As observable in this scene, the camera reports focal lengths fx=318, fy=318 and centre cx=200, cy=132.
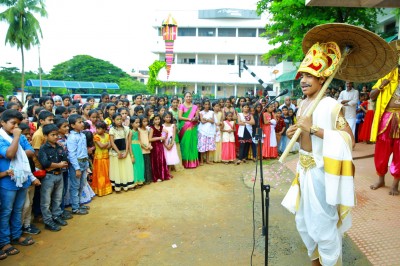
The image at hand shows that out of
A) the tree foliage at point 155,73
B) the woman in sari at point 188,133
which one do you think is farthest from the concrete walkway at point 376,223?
the tree foliage at point 155,73

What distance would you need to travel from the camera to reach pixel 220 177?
6949 millimetres

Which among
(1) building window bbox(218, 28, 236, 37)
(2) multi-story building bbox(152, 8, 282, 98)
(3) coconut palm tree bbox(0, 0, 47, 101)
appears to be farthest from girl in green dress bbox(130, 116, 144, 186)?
(1) building window bbox(218, 28, 236, 37)

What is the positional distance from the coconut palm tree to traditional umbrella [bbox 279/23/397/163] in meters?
23.7

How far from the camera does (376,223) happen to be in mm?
3762

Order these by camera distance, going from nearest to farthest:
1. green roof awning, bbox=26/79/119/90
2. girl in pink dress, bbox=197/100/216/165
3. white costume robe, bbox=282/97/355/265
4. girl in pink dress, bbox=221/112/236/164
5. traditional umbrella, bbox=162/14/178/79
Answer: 1. white costume robe, bbox=282/97/355/265
2. girl in pink dress, bbox=197/100/216/165
3. girl in pink dress, bbox=221/112/236/164
4. traditional umbrella, bbox=162/14/178/79
5. green roof awning, bbox=26/79/119/90

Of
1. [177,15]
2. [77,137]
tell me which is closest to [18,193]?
[77,137]

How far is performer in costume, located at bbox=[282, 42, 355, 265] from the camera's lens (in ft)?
8.27

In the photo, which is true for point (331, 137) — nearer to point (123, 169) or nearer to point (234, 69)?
point (123, 169)

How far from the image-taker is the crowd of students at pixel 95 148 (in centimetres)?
375

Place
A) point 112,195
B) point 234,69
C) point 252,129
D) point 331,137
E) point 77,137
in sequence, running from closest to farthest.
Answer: point 331,137, point 77,137, point 112,195, point 252,129, point 234,69

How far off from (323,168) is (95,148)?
4.10m

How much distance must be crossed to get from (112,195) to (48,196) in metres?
1.57

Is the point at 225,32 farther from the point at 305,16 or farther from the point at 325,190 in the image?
the point at 325,190

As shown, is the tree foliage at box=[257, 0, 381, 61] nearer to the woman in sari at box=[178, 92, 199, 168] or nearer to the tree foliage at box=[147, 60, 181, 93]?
the woman in sari at box=[178, 92, 199, 168]
